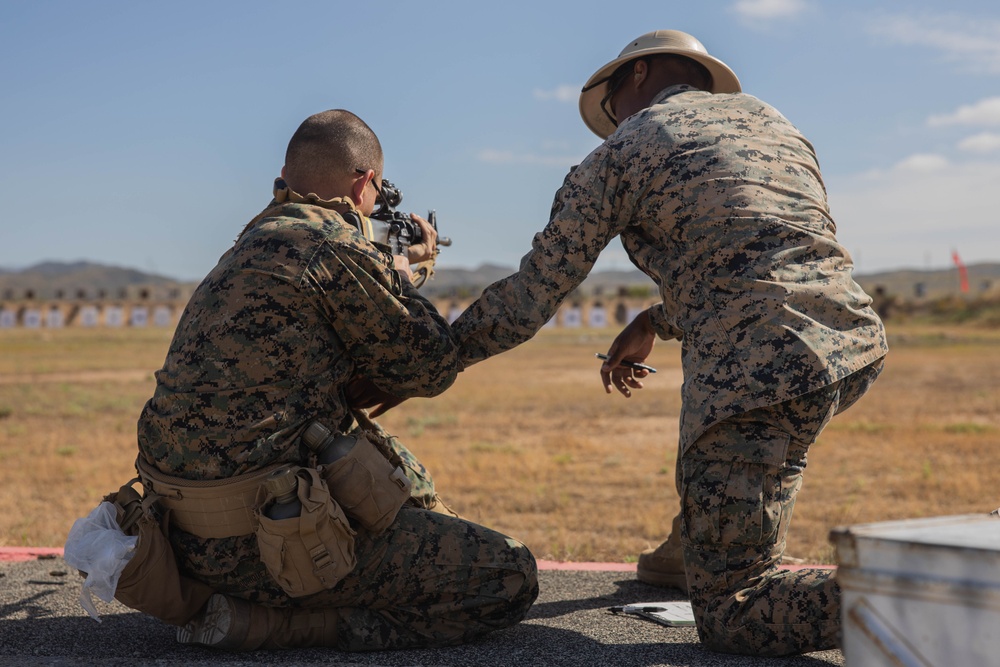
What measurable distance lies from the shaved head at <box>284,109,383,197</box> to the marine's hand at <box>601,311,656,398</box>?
4.18 feet

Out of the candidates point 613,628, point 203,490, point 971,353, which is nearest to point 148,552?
point 203,490

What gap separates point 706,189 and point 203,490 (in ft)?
6.21

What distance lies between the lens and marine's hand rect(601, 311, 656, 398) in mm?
4223

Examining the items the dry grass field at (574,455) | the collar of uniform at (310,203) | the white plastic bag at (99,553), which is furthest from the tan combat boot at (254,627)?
the dry grass field at (574,455)

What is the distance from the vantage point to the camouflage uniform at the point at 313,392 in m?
3.29

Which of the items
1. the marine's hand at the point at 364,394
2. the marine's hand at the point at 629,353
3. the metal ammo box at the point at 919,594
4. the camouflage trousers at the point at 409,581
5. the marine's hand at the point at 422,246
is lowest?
the camouflage trousers at the point at 409,581

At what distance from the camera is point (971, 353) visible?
3028 centimetres

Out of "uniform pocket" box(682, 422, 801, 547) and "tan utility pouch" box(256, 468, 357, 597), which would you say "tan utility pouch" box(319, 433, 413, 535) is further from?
"uniform pocket" box(682, 422, 801, 547)

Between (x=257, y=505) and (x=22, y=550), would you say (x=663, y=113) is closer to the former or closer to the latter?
(x=257, y=505)

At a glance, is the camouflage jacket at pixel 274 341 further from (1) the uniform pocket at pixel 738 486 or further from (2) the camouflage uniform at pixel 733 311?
(1) the uniform pocket at pixel 738 486

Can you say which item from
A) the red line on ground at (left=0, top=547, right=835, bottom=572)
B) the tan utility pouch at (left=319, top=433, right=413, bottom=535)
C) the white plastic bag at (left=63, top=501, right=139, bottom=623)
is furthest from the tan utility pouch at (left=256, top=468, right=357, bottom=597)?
the red line on ground at (left=0, top=547, right=835, bottom=572)

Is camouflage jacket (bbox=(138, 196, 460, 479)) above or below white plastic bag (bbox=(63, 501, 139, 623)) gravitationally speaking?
above

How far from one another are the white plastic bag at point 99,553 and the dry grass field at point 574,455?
2880 millimetres

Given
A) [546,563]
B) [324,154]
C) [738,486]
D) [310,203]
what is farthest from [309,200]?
[546,563]
